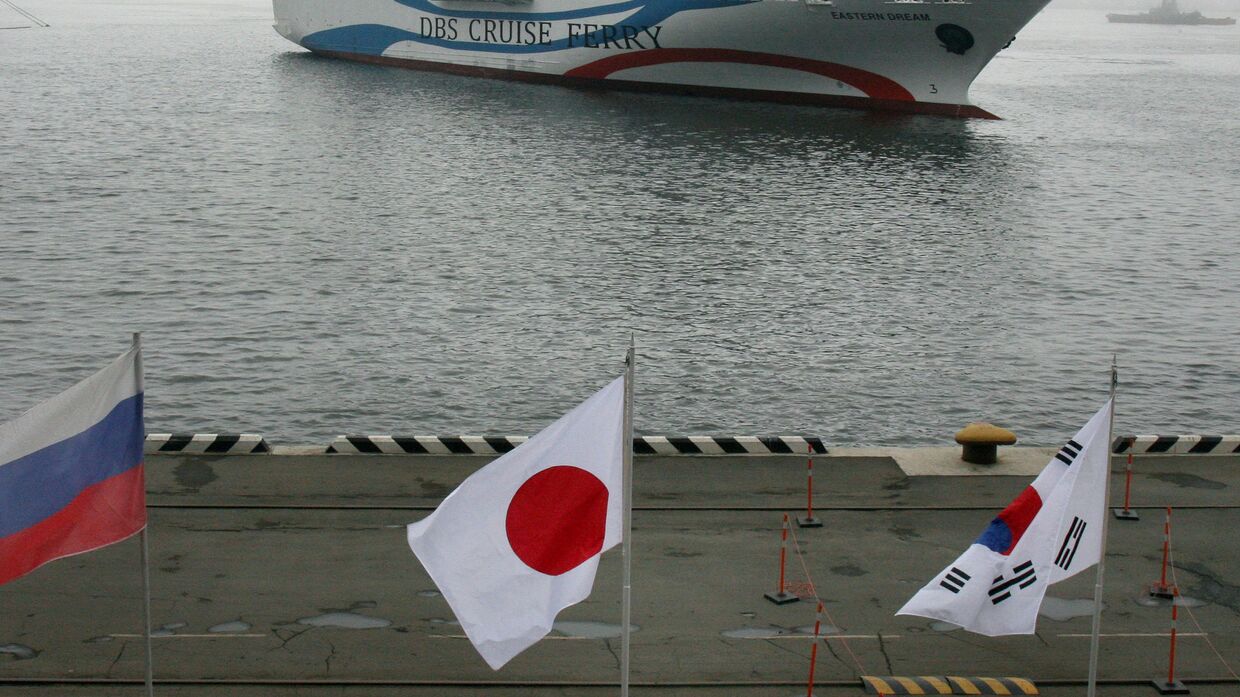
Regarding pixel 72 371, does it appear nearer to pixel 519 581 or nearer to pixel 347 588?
pixel 347 588

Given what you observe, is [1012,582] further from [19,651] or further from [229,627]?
[19,651]

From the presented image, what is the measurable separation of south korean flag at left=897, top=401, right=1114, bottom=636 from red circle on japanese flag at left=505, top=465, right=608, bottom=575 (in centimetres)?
313

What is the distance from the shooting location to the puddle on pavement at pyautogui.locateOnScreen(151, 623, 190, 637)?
48.8ft

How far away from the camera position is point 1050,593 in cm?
1645

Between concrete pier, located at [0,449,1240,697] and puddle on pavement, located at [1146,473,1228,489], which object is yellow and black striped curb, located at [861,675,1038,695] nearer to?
concrete pier, located at [0,449,1240,697]

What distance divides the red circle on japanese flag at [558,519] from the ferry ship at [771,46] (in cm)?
6707

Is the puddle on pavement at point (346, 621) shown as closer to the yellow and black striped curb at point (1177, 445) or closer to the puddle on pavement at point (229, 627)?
the puddle on pavement at point (229, 627)

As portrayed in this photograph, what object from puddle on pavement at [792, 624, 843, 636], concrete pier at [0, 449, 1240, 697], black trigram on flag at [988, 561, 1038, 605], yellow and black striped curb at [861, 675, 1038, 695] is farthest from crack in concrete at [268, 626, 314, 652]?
black trigram on flag at [988, 561, 1038, 605]

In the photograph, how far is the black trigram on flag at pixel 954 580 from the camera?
39.2 ft

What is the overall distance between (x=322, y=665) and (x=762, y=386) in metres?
18.4

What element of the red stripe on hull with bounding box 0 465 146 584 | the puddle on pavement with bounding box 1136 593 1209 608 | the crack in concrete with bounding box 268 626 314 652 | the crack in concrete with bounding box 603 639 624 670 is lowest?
the crack in concrete with bounding box 603 639 624 670

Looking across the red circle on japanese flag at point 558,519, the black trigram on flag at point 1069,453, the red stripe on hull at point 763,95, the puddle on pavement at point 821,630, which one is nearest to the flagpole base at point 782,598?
the puddle on pavement at point 821,630

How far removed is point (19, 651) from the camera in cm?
1434

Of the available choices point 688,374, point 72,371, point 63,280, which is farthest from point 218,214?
point 688,374
